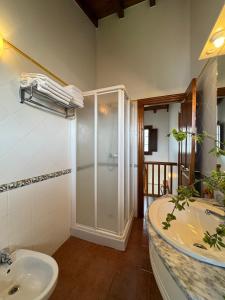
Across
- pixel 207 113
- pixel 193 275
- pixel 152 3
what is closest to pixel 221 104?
pixel 207 113

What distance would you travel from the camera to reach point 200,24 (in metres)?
1.79

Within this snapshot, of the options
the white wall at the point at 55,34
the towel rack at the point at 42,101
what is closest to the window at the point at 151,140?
the white wall at the point at 55,34

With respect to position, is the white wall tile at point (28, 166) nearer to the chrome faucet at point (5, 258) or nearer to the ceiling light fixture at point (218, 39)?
the chrome faucet at point (5, 258)

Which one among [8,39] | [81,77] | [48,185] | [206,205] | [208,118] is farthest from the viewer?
[81,77]

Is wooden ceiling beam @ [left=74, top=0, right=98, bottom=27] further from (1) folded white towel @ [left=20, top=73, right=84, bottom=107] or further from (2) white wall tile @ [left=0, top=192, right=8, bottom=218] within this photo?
(2) white wall tile @ [left=0, top=192, right=8, bottom=218]

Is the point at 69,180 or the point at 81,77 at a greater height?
A: the point at 81,77

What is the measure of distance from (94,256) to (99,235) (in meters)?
0.24

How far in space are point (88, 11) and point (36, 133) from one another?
7.82ft

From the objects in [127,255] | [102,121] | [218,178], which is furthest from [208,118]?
[127,255]

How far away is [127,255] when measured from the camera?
1.72 meters

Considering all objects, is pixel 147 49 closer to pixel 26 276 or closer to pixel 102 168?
pixel 102 168

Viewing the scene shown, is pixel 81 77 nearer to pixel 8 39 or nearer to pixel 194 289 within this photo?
pixel 8 39

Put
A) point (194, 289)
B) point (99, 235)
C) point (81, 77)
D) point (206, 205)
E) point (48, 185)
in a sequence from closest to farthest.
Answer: point (194, 289) → point (206, 205) → point (48, 185) → point (99, 235) → point (81, 77)

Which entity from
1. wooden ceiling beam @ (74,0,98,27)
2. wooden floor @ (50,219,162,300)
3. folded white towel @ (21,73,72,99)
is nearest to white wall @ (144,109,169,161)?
wooden ceiling beam @ (74,0,98,27)
